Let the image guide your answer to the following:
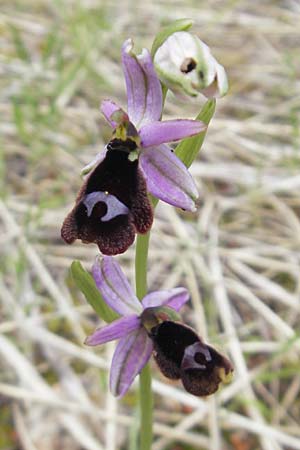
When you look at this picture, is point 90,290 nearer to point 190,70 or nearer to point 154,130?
point 154,130

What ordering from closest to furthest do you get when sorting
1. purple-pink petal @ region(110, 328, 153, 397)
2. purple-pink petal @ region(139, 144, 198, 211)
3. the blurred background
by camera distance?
1. purple-pink petal @ region(139, 144, 198, 211)
2. purple-pink petal @ region(110, 328, 153, 397)
3. the blurred background

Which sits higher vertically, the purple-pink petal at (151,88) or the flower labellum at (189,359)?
the purple-pink petal at (151,88)

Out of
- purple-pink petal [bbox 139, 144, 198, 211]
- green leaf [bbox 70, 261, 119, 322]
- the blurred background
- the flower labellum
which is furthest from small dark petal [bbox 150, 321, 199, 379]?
the blurred background

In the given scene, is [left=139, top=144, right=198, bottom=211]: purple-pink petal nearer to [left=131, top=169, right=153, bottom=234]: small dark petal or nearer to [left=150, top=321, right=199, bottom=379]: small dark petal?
[left=131, top=169, right=153, bottom=234]: small dark petal

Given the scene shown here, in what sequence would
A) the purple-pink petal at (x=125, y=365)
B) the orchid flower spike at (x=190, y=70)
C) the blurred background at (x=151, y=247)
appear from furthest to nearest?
1. the blurred background at (x=151, y=247)
2. the purple-pink petal at (x=125, y=365)
3. the orchid flower spike at (x=190, y=70)

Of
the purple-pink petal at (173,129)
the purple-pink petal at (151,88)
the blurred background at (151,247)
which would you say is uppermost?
the purple-pink petal at (151,88)

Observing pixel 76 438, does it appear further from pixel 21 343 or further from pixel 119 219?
pixel 119 219

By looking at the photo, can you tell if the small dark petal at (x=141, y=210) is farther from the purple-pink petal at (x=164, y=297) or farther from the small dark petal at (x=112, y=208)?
the purple-pink petal at (x=164, y=297)

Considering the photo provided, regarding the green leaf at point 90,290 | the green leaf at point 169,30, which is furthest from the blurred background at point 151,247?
the green leaf at point 169,30
